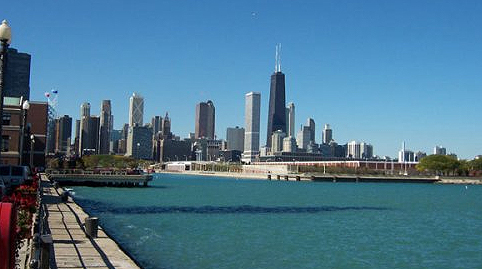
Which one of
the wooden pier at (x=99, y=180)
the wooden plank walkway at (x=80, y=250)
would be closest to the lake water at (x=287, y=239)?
the wooden plank walkway at (x=80, y=250)

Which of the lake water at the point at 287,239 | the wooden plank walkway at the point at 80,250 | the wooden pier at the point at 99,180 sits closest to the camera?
the wooden plank walkway at the point at 80,250

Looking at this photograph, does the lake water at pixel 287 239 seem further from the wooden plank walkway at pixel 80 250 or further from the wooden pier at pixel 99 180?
the wooden pier at pixel 99 180

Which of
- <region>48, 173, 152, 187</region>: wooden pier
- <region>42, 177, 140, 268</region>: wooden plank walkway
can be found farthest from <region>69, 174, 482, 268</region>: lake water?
<region>48, 173, 152, 187</region>: wooden pier

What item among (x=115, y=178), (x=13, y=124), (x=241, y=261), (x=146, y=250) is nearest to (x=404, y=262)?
(x=241, y=261)

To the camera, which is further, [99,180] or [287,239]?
[99,180]

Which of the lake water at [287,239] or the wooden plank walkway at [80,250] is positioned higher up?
the wooden plank walkway at [80,250]

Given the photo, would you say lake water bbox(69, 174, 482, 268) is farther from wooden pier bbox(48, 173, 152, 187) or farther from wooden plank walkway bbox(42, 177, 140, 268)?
wooden pier bbox(48, 173, 152, 187)

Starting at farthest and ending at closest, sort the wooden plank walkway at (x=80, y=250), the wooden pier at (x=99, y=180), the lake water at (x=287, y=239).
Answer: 1. the wooden pier at (x=99, y=180)
2. the lake water at (x=287, y=239)
3. the wooden plank walkway at (x=80, y=250)

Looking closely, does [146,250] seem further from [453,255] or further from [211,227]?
[453,255]

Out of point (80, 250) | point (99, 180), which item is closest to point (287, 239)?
point (80, 250)

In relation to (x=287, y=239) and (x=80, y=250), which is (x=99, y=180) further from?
(x=80, y=250)

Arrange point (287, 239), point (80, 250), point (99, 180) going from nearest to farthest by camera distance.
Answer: point (80, 250) → point (287, 239) → point (99, 180)

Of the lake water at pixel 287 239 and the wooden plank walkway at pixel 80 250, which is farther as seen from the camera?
the lake water at pixel 287 239

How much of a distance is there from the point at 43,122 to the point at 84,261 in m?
129
